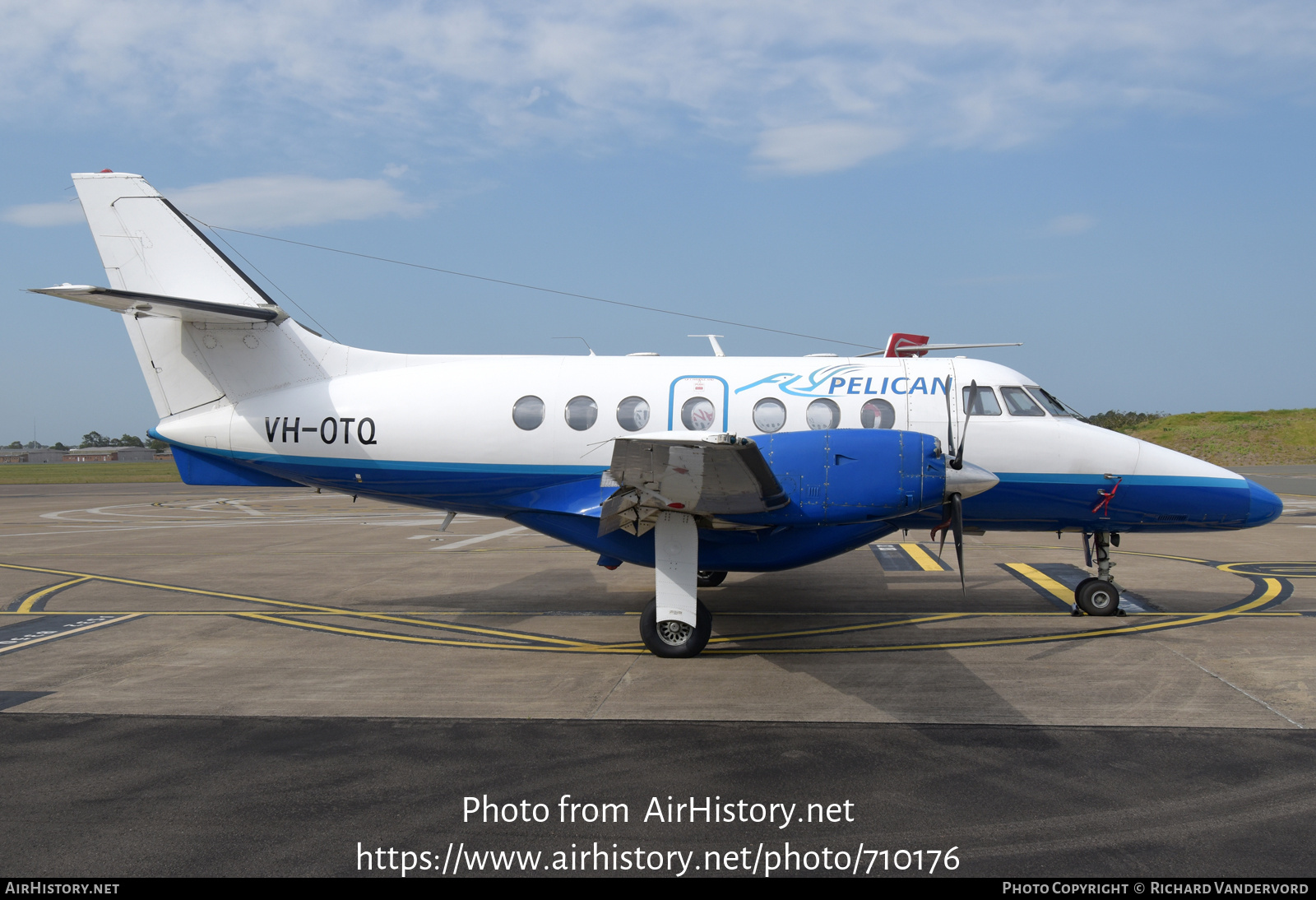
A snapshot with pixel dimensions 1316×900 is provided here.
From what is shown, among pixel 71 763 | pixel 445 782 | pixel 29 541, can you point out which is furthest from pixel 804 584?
pixel 29 541

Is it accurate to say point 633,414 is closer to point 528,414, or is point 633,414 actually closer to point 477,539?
point 528,414

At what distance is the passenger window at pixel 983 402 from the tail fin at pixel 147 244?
1002 cm

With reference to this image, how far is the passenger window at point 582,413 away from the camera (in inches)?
435

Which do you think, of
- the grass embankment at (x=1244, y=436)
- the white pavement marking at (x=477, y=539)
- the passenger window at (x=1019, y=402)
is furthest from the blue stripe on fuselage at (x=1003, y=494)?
the grass embankment at (x=1244, y=436)

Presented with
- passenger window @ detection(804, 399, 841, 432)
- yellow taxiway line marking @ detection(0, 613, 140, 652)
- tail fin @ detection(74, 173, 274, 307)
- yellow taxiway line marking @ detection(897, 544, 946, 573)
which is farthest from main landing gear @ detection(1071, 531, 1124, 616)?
yellow taxiway line marking @ detection(0, 613, 140, 652)

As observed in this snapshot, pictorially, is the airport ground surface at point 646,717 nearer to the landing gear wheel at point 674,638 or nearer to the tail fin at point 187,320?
the landing gear wheel at point 674,638

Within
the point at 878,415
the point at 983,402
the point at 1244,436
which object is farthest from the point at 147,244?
the point at 1244,436

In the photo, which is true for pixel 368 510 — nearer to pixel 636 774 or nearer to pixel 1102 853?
pixel 636 774

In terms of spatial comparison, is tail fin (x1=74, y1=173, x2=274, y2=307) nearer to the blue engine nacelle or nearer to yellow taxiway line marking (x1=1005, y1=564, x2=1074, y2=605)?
the blue engine nacelle

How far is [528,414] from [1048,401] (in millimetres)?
7005

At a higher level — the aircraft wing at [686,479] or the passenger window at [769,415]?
the passenger window at [769,415]

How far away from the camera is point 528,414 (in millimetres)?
11141

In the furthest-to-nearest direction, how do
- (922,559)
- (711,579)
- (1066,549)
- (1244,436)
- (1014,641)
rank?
(1244,436), (1066,549), (922,559), (711,579), (1014,641)

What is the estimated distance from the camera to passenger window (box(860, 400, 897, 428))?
10992 mm
